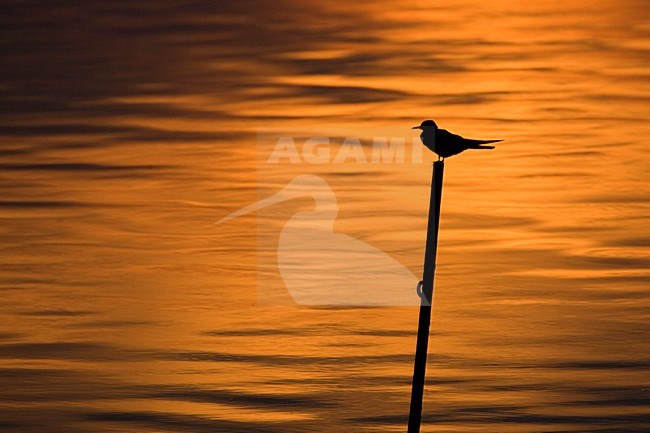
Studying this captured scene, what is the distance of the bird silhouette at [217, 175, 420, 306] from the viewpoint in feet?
62.0

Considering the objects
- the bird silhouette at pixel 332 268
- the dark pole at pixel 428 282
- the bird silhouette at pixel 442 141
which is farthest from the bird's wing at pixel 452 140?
the bird silhouette at pixel 332 268

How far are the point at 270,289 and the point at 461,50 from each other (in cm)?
728

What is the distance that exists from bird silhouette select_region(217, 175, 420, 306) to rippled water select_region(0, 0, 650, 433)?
0.47 feet

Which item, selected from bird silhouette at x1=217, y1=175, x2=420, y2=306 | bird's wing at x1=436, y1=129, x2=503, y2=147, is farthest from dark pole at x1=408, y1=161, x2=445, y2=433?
bird silhouette at x1=217, y1=175, x2=420, y2=306

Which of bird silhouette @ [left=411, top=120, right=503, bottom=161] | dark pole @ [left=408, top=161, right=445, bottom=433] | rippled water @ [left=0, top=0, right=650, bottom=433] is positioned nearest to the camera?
dark pole @ [left=408, top=161, right=445, bottom=433]

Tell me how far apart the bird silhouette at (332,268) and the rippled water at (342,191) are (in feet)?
0.47

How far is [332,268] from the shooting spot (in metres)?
19.5

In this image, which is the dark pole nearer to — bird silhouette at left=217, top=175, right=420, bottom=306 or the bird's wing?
the bird's wing

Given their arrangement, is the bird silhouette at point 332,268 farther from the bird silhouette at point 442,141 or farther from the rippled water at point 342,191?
the bird silhouette at point 442,141

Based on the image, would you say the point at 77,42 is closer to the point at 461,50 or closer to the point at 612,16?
the point at 461,50

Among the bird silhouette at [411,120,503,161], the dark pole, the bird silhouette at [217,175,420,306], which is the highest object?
the bird silhouette at [411,120,503,161]

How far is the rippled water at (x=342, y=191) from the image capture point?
17.0 m

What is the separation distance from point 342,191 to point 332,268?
1.88 meters

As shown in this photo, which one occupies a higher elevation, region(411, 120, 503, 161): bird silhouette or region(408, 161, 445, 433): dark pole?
region(411, 120, 503, 161): bird silhouette
